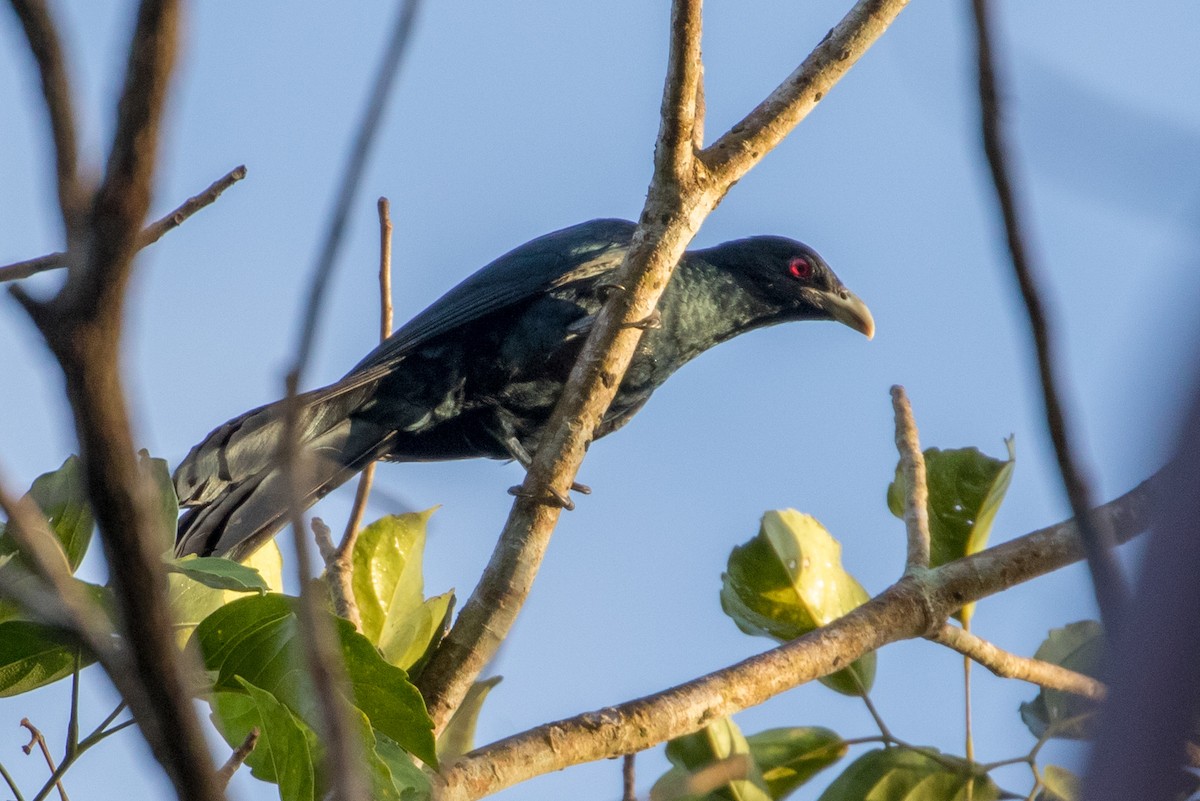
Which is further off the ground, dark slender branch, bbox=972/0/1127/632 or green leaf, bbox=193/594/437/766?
green leaf, bbox=193/594/437/766

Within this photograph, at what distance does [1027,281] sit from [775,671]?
7.25ft

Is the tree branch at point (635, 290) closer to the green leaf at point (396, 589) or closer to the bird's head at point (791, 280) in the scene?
the green leaf at point (396, 589)

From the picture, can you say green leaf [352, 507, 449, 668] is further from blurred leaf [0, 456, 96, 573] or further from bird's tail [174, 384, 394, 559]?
blurred leaf [0, 456, 96, 573]

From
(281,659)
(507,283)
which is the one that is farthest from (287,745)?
(507,283)

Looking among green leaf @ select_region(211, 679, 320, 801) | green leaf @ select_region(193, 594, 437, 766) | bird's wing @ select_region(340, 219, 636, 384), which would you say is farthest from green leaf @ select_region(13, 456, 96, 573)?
bird's wing @ select_region(340, 219, 636, 384)

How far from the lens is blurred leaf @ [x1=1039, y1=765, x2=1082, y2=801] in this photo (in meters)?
2.79

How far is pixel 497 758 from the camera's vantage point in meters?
2.83

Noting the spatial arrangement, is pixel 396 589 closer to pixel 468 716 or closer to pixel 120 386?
pixel 468 716

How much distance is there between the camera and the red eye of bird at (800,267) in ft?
21.2

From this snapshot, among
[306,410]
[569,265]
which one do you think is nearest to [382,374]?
[306,410]

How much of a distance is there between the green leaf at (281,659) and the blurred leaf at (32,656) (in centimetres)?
22

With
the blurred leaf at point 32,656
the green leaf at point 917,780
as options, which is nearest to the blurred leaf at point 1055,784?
the green leaf at point 917,780

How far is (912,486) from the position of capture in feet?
12.3

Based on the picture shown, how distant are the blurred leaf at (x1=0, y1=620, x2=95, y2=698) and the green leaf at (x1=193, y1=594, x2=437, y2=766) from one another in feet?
0.72
